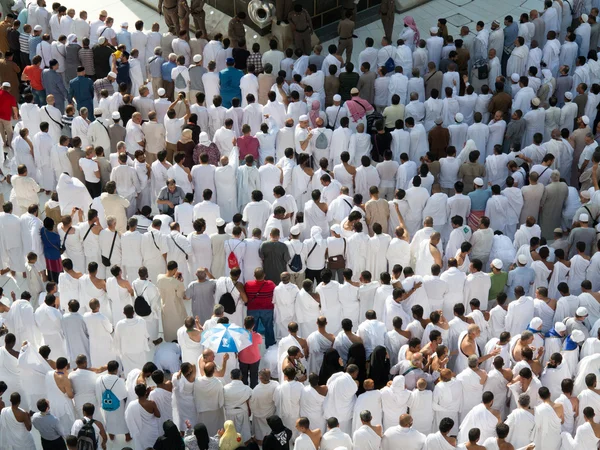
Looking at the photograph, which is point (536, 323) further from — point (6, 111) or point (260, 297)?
point (6, 111)

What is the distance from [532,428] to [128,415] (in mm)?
5272

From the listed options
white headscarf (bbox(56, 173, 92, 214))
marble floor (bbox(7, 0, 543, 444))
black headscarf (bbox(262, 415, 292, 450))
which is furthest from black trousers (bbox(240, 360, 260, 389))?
marble floor (bbox(7, 0, 543, 444))

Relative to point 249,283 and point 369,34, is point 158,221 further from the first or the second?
point 369,34

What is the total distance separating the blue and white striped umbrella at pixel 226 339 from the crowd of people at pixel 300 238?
35 millimetres

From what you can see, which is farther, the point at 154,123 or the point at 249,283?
the point at 154,123

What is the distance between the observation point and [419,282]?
48.2ft

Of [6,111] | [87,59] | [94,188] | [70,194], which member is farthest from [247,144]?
[6,111]

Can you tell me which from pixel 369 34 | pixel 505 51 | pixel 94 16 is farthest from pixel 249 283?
pixel 94 16

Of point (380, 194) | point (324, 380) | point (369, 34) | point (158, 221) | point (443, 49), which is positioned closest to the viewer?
point (324, 380)

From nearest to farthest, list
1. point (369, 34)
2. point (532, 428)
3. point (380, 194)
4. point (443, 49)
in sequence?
point (532, 428) → point (380, 194) → point (443, 49) → point (369, 34)

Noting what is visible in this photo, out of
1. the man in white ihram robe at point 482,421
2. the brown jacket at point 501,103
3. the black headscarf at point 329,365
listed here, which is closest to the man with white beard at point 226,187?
the black headscarf at point 329,365

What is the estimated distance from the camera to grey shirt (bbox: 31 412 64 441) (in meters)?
12.8

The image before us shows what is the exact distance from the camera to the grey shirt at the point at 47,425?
12.8m

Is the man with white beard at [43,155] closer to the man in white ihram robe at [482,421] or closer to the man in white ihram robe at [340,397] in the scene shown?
the man in white ihram robe at [340,397]
